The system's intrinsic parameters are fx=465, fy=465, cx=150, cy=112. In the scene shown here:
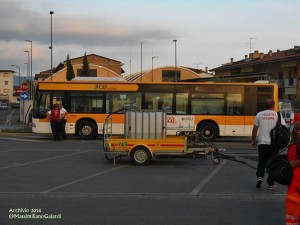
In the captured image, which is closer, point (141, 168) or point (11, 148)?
point (141, 168)

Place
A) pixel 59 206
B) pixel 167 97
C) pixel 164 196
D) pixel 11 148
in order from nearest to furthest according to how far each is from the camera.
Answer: pixel 59 206 < pixel 164 196 < pixel 11 148 < pixel 167 97

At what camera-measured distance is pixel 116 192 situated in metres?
8.49

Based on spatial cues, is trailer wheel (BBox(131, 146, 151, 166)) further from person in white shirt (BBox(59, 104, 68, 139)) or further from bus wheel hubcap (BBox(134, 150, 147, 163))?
person in white shirt (BBox(59, 104, 68, 139))

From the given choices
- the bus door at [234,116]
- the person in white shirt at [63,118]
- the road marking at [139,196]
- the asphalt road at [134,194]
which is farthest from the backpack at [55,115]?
the road marking at [139,196]

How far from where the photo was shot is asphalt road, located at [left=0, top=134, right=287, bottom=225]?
6.54 m

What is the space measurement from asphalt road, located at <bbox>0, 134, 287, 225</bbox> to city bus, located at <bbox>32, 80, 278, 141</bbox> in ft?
28.0

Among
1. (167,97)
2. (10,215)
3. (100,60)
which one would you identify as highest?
(100,60)

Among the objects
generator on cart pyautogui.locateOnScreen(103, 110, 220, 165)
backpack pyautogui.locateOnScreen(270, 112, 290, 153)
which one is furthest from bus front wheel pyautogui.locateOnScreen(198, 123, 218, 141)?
backpack pyautogui.locateOnScreen(270, 112, 290, 153)

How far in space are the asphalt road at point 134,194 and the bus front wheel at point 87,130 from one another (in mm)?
8288

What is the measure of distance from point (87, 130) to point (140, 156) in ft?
32.1

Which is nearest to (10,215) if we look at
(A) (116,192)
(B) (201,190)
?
(A) (116,192)

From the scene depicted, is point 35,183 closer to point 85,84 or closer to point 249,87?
point 85,84

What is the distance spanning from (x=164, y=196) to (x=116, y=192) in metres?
0.94

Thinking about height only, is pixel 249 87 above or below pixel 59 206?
above
